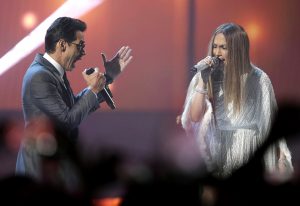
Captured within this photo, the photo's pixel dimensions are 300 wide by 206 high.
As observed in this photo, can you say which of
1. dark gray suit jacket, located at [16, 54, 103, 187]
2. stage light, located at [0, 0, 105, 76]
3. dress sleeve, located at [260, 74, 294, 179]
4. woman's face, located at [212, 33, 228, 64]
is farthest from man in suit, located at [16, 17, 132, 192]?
dress sleeve, located at [260, 74, 294, 179]

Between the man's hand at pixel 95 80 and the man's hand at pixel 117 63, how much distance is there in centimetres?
11

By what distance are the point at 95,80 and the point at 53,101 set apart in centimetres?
30

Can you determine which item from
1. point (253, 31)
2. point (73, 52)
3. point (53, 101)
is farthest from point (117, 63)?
point (253, 31)

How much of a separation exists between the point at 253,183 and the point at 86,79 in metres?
1.27

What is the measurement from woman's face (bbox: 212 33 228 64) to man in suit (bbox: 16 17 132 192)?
0.58 meters

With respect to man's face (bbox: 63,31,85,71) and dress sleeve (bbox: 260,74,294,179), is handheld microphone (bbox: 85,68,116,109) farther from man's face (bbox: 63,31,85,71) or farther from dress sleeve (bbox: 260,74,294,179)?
dress sleeve (bbox: 260,74,294,179)

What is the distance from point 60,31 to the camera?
2078 mm

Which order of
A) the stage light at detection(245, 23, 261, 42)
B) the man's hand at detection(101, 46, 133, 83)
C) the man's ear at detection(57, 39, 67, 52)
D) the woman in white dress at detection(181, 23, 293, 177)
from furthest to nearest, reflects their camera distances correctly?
1. the stage light at detection(245, 23, 261, 42)
2. the man's hand at detection(101, 46, 133, 83)
3. the woman in white dress at detection(181, 23, 293, 177)
4. the man's ear at detection(57, 39, 67, 52)

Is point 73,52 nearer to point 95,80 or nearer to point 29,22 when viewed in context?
point 95,80

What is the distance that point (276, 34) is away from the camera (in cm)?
268

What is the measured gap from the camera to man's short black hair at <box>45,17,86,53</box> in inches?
81.5

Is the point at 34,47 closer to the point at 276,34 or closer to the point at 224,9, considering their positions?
the point at 224,9

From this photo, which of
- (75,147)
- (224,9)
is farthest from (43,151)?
(224,9)

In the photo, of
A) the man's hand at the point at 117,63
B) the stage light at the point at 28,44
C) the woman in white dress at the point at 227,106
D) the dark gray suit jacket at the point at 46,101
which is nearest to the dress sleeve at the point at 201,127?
the woman in white dress at the point at 227,106
